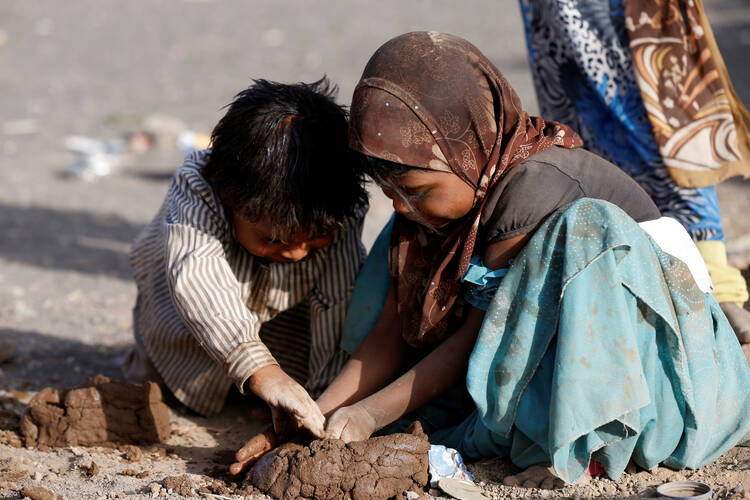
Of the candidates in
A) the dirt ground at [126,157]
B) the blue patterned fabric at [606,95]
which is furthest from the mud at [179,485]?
the blue patterned fabric at [606,95]

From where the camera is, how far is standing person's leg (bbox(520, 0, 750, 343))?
12.3 feet

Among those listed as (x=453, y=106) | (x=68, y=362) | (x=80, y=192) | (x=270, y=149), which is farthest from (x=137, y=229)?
(x=453, y=106)

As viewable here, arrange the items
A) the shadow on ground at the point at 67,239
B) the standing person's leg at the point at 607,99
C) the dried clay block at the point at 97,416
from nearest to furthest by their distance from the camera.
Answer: the dried clay block at the point at 97,416 → the standing person's leg at the point at 607,99 → the shadow on ground at the point at 67,239

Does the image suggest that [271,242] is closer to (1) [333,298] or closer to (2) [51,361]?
(1) [333,298]

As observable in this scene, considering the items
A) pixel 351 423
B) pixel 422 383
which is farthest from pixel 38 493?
pixel 422 383

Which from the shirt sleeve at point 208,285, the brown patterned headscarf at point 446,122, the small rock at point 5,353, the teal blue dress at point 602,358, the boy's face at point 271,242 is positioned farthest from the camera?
the small rock at point 5,353

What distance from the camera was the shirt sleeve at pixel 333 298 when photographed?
3.24 meters

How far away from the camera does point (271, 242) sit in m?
2.95

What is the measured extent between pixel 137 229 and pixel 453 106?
17.0 feet

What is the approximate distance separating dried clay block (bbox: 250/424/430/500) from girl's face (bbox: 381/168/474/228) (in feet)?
2.29

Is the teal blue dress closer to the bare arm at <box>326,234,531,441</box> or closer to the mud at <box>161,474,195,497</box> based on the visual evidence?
the bare arm at <box>326,234,531,441</box>

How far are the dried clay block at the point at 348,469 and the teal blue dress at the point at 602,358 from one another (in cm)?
26

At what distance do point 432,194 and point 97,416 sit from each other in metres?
1.51

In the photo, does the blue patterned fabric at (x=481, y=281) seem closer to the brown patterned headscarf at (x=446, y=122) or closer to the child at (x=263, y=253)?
the brown patterned headscarf at (x=446, y=122)
